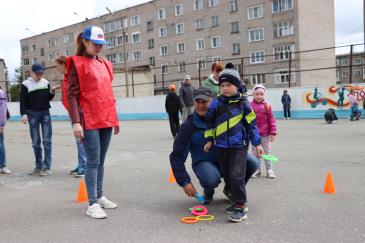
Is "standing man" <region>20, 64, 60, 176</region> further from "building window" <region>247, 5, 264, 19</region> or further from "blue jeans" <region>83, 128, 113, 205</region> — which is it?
"building window" <region>247, 5, 264, 19</region>

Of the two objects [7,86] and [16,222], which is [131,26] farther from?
[16,222]

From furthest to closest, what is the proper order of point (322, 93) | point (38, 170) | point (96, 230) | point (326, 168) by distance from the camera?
point (322, 93) → point (38, 170) → point (326, 168) → point (96, 230)

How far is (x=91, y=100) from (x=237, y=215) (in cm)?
195

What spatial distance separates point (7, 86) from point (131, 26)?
29.2 m

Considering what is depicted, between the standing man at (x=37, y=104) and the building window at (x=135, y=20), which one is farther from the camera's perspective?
the building window at (x=135, y=20)

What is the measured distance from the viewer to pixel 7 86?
121ft

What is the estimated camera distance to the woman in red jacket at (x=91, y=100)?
4.16 metres

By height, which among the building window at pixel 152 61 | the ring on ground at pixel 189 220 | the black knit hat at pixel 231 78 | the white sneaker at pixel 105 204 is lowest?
the ring on ground at pixel 189 220

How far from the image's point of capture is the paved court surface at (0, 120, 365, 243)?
3725 mm

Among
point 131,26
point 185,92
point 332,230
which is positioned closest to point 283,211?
point 332,230

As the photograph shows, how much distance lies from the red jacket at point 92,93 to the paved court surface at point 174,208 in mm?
1085

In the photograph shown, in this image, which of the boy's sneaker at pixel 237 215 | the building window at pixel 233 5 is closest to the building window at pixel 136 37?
the building window at pixel 233 5

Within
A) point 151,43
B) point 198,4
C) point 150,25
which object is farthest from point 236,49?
point 150,25

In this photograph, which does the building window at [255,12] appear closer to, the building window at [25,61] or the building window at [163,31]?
the building window at [163,31]
